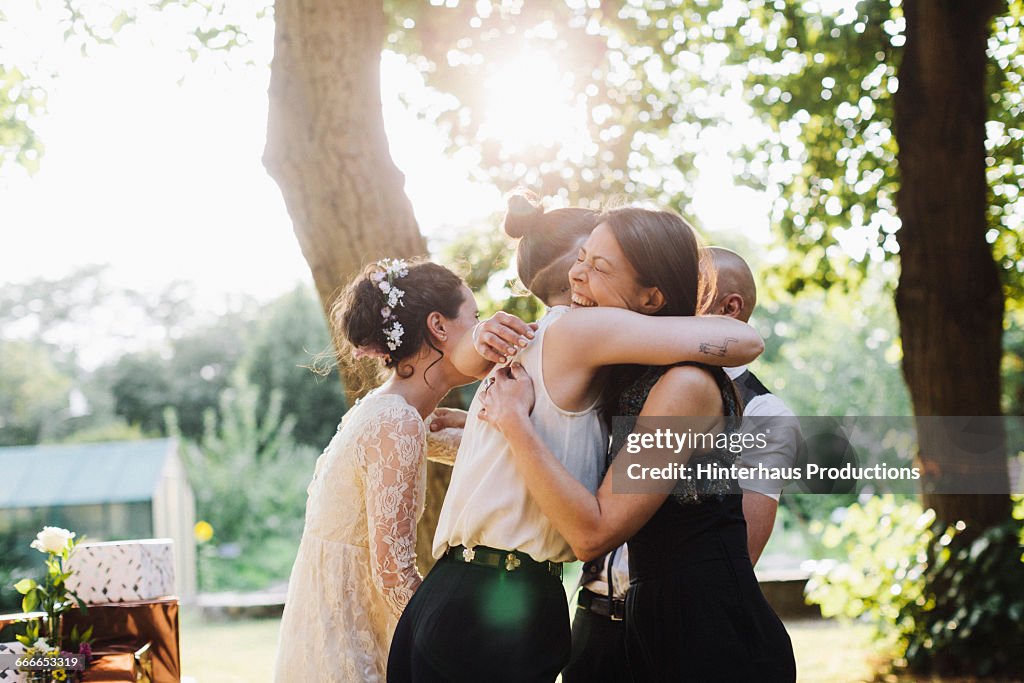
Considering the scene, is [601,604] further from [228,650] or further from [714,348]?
[228,650]

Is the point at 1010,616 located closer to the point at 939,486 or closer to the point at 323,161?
the point at 939,486

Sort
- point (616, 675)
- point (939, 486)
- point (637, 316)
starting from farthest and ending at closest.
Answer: point (939, 486), point (616, 675), point (637, 316)

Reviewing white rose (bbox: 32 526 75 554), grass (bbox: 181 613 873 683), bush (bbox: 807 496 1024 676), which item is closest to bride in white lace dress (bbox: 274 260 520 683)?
white rose (bbox: 32 526 75 554)

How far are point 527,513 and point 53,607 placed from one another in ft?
7.79

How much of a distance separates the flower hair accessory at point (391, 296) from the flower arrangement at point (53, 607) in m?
1.59

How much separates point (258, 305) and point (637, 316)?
1432 inches

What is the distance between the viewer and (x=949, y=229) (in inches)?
259

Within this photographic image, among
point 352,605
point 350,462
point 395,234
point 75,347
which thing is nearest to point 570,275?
point 350,462

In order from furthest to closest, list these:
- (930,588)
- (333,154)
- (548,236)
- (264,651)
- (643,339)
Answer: (264,651) < (930,588) < (333,154) < (548,236) < (643,339)

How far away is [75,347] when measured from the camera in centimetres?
3866

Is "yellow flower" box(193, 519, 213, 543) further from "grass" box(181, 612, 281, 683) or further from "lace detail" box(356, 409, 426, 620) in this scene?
"lace detail" box(356, 409, 426, 620)

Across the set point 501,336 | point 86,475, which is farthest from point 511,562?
point 86,475

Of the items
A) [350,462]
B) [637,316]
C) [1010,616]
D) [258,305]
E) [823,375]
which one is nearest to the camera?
[637,316]

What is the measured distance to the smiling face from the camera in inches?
84.4
